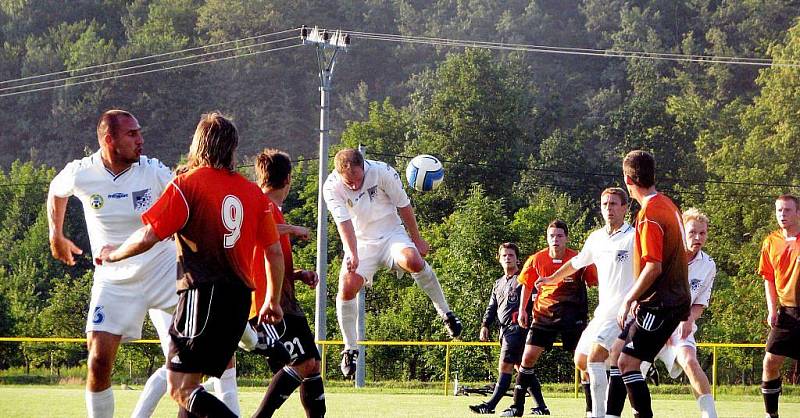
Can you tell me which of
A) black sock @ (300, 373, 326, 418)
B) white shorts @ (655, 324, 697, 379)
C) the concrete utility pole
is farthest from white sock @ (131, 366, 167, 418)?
the concrete utility pole

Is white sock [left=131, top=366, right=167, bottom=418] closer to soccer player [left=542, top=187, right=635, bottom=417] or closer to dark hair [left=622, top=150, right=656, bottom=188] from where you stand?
soccer player [left=542, top=187, right=635, bottom=417]

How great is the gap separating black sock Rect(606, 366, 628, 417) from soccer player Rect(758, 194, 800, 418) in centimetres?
290

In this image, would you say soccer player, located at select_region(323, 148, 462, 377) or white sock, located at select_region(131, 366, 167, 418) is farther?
soccer player, located at select_region(323, 148, 462, 377)

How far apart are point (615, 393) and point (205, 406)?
3.86m

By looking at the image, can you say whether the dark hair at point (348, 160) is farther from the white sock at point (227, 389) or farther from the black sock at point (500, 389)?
the black sock at point (500, 389)

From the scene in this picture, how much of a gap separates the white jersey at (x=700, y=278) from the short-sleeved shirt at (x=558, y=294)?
160 cm

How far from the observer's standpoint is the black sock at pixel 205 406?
6.77 metres

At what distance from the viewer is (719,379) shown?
32812 millimetres

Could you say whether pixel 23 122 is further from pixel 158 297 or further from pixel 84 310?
pixel 158 297

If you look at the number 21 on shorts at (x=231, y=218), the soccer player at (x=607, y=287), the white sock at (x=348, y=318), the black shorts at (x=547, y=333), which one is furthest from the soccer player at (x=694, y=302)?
the number 21 on shorts at (x=231, y=218)

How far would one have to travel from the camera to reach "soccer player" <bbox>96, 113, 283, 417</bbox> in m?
6.76

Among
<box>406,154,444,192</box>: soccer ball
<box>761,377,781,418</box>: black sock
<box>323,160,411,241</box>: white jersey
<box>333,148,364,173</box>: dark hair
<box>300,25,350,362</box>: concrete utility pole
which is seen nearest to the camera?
<box>333,148,364,173</box>: dark hair

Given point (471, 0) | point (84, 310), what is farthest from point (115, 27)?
point (84, 310)

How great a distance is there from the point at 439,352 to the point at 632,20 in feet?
143
